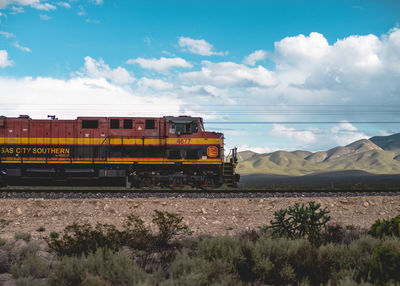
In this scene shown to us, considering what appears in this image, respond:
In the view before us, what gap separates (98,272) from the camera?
6.13m

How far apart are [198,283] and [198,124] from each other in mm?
16245

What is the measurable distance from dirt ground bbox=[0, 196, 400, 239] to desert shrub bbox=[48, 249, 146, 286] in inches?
241

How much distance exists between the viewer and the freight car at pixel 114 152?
20.6m

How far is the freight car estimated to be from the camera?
20.6 metres

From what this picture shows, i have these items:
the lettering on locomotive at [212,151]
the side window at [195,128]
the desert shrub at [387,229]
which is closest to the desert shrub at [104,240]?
the desert shrub at [387,229]

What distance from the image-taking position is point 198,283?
545cm

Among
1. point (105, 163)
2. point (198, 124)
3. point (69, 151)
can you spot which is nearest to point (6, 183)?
point (69, 151)

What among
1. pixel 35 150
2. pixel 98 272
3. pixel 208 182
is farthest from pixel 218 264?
pixel 35 150

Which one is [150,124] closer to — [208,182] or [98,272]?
[208,182]

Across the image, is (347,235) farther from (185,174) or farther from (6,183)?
(6,183)

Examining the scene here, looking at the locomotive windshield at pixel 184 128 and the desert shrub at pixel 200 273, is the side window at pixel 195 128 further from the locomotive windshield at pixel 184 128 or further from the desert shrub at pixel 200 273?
the desert shrub at pixel 200 273

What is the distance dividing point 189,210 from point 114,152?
7.71 meters

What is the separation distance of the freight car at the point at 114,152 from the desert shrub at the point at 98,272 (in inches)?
552

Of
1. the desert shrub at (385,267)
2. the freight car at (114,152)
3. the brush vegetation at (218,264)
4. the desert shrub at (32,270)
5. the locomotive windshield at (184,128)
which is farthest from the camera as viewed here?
the locomotive windshield at (184,128)
